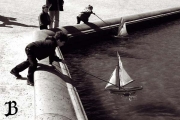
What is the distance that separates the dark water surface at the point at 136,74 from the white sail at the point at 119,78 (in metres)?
0.23

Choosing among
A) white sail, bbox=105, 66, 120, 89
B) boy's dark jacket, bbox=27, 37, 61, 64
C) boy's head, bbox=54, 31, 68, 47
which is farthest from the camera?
white sail, bbox=105, 66, 120, 89

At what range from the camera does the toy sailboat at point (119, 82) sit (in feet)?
25.6

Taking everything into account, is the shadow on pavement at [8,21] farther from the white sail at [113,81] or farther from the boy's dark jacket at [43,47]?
the boy's dark jacket at [43,47]

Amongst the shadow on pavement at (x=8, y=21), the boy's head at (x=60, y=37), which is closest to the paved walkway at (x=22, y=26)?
the shadow on pavement at (x=8, y=21)

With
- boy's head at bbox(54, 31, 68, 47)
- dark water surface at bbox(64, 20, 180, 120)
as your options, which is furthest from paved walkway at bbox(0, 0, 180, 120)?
dark water surface at bbox(64, 20, 180, 120)

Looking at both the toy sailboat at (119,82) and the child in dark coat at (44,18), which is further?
the child in dark coat at (44,18)

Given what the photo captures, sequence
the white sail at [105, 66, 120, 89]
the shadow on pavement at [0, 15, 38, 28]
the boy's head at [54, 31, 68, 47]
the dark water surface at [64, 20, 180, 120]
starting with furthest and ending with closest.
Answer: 1. the shadow on pavement at [0, 15, 38, 28]
2. the white sail at [105, 66, 120, 89]
3. the dark water surface at [64, 20, 180, 120]
4. the boy's head at [54, 31, 68, 47]

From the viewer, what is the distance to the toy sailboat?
7.80 metres

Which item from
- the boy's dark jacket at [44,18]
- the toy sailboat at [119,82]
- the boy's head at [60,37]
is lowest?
the toy sailboat at [119,82]

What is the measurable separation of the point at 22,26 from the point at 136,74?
437 cm

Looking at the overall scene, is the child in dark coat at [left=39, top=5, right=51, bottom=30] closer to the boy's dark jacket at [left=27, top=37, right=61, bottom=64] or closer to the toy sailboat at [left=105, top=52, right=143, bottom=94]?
the toy sailboat at [left=105, top=52, right=143, bottom=94]

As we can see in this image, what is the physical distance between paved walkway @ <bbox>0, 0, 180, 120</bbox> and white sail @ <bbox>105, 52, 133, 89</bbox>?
2.16m

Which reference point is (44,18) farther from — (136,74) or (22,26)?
(136,74)

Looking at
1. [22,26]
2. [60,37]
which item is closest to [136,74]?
[60,37]
